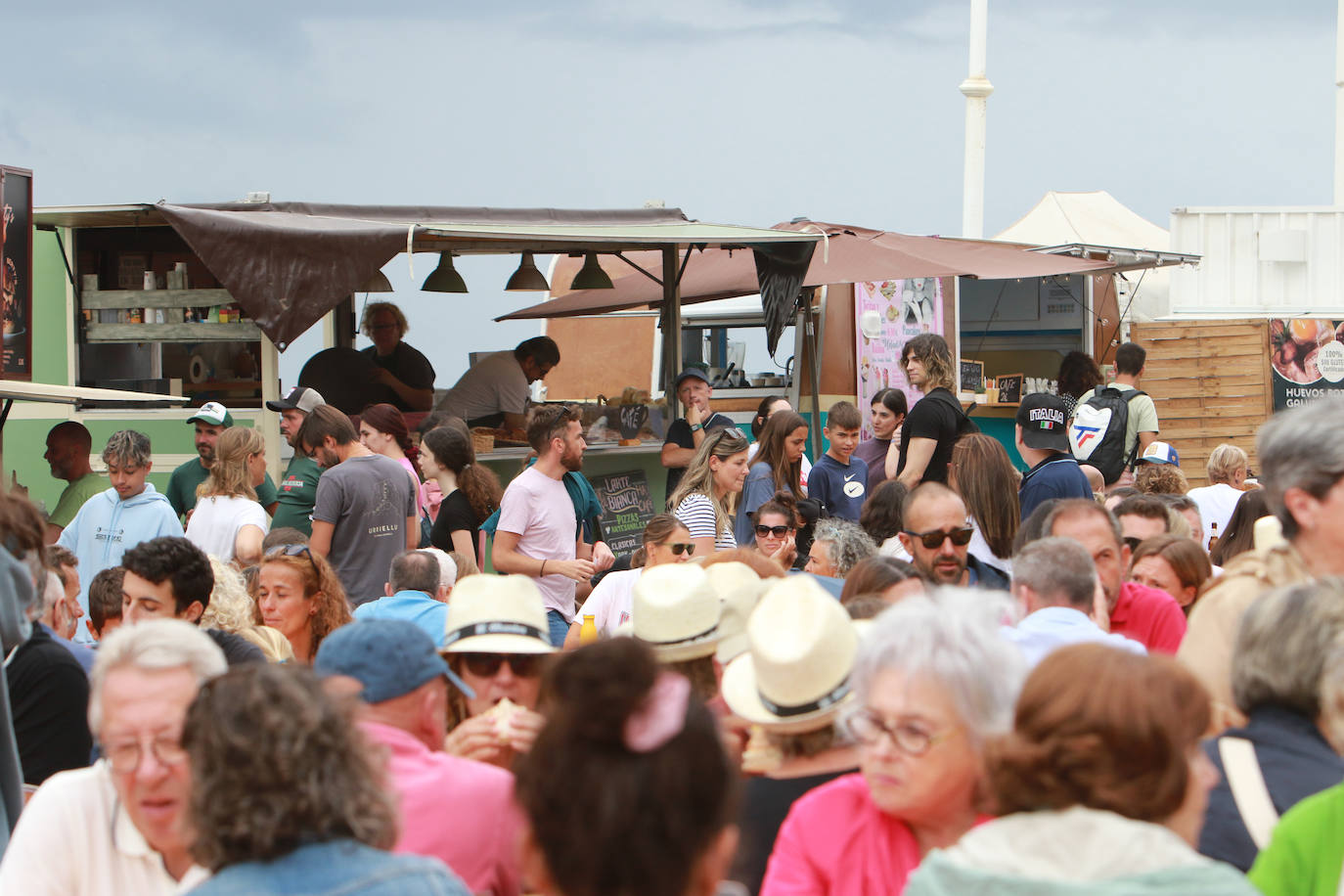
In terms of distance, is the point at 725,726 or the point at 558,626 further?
the point at 558,626

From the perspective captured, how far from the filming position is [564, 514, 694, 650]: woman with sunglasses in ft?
19.7

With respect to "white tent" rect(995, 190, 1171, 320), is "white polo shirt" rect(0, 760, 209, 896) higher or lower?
lower

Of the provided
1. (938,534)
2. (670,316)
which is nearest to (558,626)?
(938,534)

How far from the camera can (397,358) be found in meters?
10.8

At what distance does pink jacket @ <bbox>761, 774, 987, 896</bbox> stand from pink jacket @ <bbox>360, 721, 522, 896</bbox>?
0.54m

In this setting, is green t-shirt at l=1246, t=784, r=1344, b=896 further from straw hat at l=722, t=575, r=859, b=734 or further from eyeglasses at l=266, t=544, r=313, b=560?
eyeglasses at l=266, t=544, r=313, b=560

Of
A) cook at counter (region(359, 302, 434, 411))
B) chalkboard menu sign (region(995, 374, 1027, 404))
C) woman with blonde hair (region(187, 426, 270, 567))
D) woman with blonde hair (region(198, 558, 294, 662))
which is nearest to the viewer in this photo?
woman with blonde hair (region(198, 558, 294, 662))

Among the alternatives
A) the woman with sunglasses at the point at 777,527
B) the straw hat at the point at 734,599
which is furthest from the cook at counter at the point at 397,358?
the straw hat at the point at 734,599

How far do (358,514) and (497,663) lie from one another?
3.54 meters

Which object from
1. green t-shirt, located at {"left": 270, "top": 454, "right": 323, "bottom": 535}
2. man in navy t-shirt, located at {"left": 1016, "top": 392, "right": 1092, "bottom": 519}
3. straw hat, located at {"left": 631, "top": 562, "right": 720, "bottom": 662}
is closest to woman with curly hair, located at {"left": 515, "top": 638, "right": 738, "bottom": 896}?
straw hat, located at {"left": 631, "top": 562, "right": 720, "bottom": 662}

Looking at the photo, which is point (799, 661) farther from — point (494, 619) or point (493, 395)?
point (493, 395)

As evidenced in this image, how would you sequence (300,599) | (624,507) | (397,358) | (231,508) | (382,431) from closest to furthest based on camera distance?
(300,599) < (231,508) < (382,431) < (624,507) < (397,358)

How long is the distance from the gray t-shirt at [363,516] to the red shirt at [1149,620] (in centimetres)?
376

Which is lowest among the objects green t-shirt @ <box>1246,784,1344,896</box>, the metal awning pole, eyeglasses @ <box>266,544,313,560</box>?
green t-shirt @ <box>1246,784,1344,896</box>
